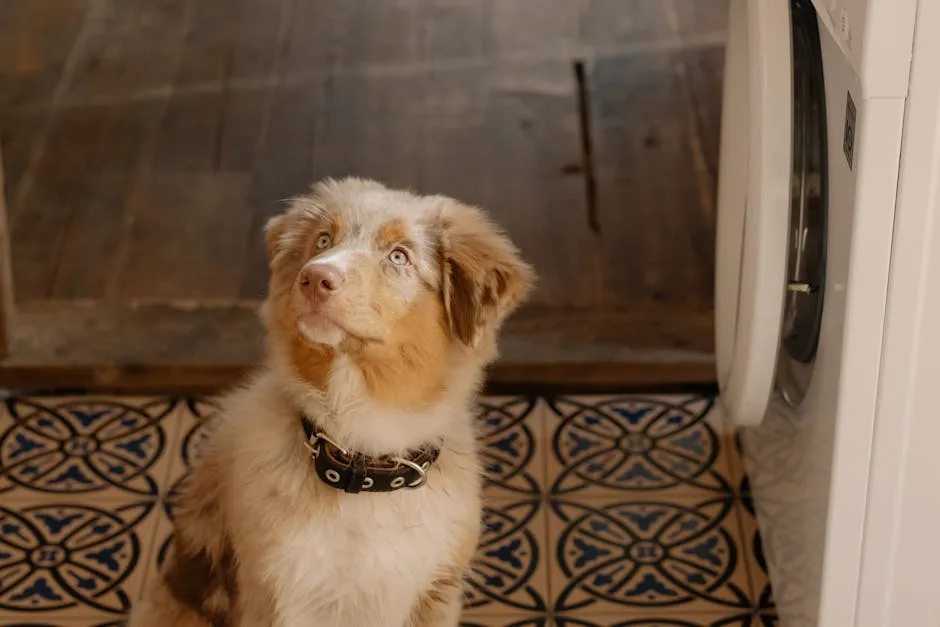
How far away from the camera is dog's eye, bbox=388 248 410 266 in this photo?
157 cm

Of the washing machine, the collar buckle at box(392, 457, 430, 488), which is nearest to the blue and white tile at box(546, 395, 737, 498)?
the washing machine

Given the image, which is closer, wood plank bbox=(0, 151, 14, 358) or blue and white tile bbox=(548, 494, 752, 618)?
blue and white tile bbox=(548, 494, 752, 618)

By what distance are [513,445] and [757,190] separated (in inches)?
33.8

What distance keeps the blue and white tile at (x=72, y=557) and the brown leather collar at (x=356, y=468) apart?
63cm

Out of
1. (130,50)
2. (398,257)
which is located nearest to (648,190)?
(130,50)

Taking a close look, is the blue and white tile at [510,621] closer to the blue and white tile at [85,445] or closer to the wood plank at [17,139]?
the blue and white tile at [85,445]

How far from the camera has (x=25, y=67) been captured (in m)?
3.42

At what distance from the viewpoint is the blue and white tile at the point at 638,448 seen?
7.66ft

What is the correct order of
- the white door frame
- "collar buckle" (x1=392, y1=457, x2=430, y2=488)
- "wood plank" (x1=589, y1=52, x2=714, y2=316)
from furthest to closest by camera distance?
"wood plank" (x1=589, y1=52, x2=714, y2=316), "collar buckle" (x1=392, y1=457, x2=430, y2=488), the white door frame

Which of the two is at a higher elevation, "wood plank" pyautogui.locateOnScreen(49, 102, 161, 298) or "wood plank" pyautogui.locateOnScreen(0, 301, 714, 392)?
"wood plank" pyautogui.locateOnScreen(49, 102, 161, 298)

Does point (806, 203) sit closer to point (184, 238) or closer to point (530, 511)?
point (530, 511)

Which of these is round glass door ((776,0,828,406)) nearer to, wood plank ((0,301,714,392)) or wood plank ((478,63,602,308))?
wood plank ((0,301,714,392))

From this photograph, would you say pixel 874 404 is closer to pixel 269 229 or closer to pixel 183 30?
pixel 269 229

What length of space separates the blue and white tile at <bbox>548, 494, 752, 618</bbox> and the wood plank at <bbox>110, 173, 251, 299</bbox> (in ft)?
2.96
